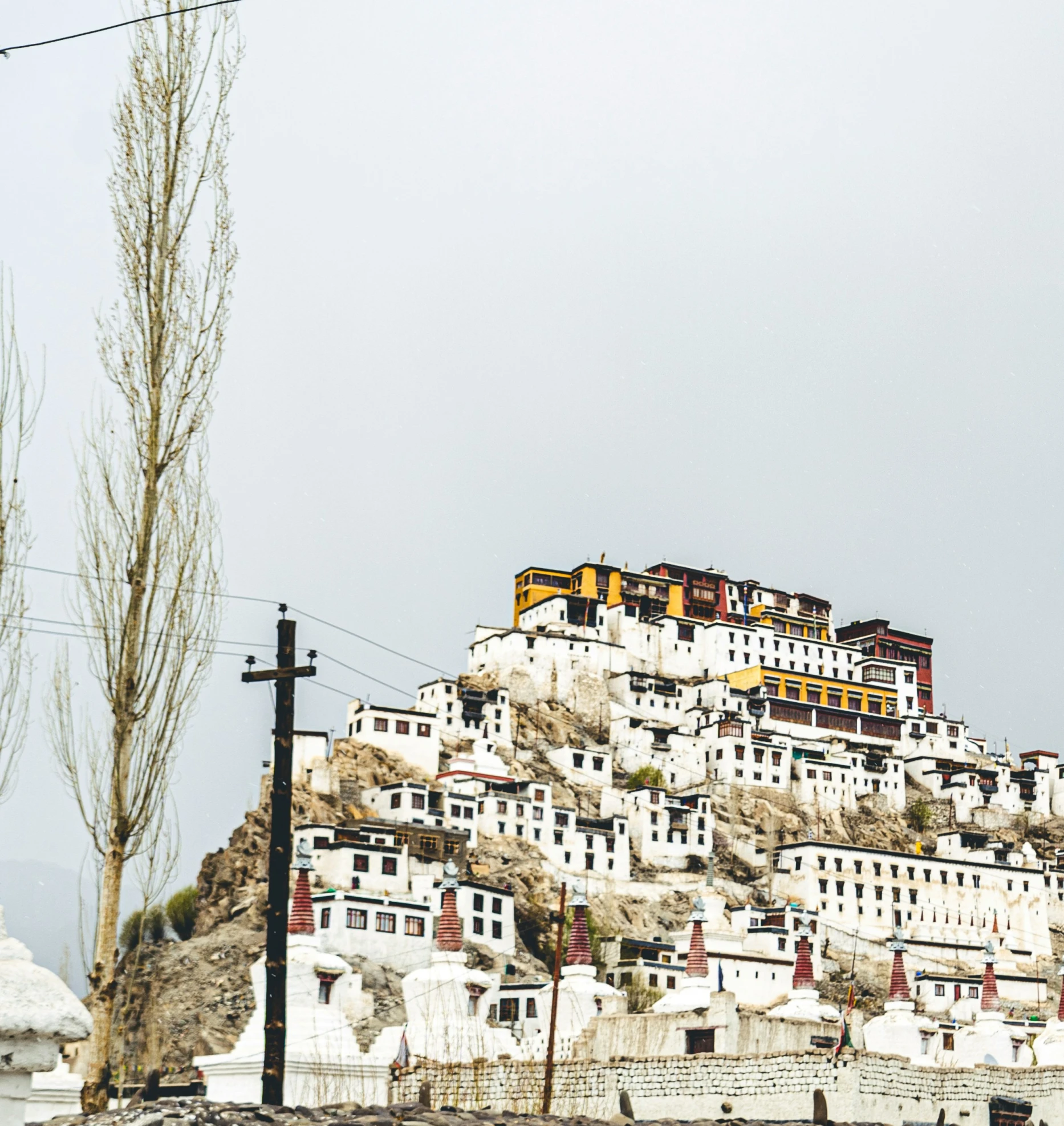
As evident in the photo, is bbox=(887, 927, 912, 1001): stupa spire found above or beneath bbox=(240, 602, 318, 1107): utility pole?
beneath

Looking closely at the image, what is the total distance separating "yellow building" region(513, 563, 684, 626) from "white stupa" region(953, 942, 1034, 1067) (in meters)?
67.5

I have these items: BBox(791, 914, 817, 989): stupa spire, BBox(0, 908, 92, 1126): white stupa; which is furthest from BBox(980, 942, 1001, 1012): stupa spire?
BBox(0, 908, 92, 1126): white stupa

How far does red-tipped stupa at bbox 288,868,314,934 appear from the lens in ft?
88.7

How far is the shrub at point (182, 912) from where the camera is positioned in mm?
83312

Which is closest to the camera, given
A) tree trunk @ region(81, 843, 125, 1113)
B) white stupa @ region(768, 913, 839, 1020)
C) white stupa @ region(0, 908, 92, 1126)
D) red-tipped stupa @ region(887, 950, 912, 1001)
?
white stupa @ region(0, 908, 92, 1126)

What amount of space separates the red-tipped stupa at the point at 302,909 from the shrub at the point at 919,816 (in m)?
76.1

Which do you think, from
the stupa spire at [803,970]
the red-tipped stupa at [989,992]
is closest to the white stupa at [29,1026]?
the stupa spire at [803,970]

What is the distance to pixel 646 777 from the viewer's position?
303 feet

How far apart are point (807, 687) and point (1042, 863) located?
2037 cm

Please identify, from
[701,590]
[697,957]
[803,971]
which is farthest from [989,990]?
[701,590]

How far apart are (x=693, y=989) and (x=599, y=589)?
257ft

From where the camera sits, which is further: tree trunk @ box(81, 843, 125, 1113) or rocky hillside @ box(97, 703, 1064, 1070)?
rocky hillside @ box(97, 703, 1064, 1070)

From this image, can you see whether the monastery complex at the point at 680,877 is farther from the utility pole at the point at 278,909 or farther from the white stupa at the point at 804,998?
the utility pole at the point at 278,909

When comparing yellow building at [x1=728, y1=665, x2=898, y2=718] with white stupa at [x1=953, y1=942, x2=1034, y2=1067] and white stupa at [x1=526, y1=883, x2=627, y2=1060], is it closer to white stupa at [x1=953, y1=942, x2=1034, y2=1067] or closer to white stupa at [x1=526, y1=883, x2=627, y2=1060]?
white stupa at [x1=953, y1=942, x2=1034, y2=1067]
